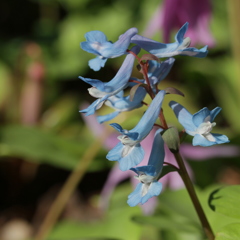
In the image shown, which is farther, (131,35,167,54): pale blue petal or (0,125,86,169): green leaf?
(0,125,86,169): green leaf

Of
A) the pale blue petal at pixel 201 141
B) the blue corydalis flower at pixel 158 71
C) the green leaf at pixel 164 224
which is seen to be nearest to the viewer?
the pale blue petal at pixel 201 141

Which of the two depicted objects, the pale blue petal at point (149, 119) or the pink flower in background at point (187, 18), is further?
the pink flower in background at point (187, 18)

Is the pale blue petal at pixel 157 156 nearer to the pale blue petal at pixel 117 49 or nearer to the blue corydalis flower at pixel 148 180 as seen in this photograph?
the blue corydalis flower at pixel 148 180

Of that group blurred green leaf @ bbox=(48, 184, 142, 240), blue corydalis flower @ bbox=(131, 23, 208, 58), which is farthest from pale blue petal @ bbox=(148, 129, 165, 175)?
blurred green leaf @ bbox=(48, 184, 142, 240)

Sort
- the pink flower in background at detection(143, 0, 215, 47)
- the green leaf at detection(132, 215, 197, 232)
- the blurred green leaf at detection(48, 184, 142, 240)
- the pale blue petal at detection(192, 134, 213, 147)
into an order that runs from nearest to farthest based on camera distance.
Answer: the pale blue petal at detection(192, 134, 213, 147)
the green leaf at detection(132, 215, 197, 232)
the blurred green leaf at detection(48, 184, 142, 240)
the pink flower in background at detection(143, 0, 215, 47)

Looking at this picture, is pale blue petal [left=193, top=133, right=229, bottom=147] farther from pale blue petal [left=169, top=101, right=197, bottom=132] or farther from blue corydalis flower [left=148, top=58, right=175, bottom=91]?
blue corydalis flower [left=148, top=58, right=175, bottom=91]

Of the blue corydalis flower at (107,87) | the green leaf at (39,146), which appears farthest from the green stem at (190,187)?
the green leaf at (39,146)

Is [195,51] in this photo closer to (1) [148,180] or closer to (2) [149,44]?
(2) [149,44]
